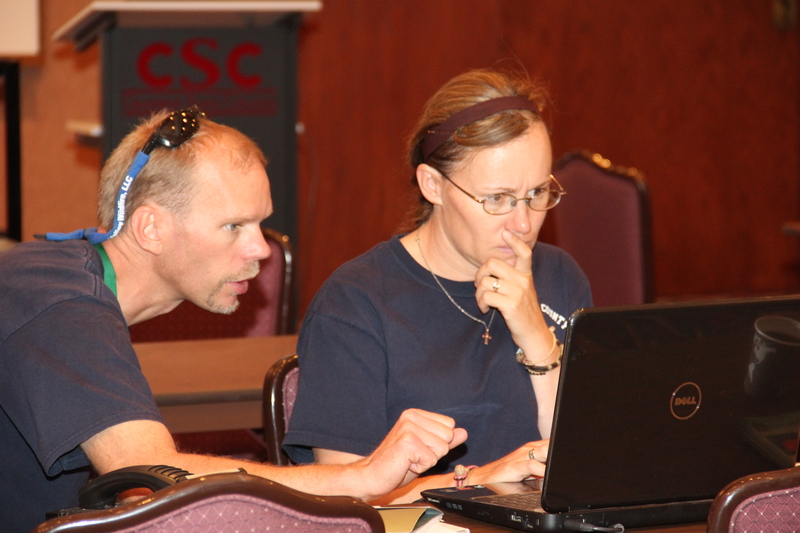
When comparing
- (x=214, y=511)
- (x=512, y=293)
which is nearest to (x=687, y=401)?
(x=512, y=293)

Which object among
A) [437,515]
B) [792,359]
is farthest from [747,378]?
[437,515]

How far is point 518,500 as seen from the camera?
126cm

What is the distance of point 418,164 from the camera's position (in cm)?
184

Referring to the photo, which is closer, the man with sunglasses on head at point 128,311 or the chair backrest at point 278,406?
the man with sunglasses on head at point 128,311

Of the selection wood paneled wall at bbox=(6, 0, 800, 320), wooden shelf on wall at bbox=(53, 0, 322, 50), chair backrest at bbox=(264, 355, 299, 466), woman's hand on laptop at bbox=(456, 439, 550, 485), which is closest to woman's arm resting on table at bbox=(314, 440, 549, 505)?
woman's hand on laptop at bbox=(456, 439, 550, 485)

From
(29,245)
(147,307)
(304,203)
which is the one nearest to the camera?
(29,245)

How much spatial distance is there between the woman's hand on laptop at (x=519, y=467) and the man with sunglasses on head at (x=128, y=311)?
15 centimetres

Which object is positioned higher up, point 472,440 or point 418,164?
point 418,164

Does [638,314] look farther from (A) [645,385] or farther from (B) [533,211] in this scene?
(B) [533,211]

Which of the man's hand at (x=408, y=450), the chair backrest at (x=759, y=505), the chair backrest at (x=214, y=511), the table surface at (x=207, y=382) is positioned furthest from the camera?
the table surface at (x=207, y=382)

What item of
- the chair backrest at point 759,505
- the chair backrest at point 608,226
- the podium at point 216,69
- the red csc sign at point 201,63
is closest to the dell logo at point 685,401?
the chair backrest at point 759,505

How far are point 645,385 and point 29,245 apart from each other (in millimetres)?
923

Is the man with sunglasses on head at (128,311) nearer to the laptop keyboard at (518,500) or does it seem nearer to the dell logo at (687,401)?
the laptop keyboard at (518,500)

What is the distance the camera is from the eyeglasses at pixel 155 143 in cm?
149
